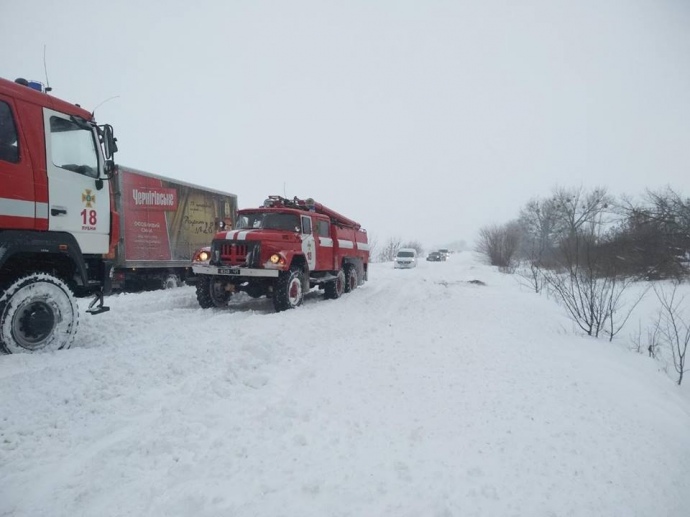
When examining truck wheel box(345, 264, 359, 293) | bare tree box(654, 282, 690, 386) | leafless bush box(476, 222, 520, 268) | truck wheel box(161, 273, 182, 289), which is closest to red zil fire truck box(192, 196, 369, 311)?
truck wheel box(345, 264, 359, 293)

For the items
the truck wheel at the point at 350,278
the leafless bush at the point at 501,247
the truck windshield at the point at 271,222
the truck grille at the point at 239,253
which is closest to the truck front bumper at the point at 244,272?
the truck grille at the point at 239,253

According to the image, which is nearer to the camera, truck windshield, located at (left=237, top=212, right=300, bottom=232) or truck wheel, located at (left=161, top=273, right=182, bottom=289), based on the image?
truck windshield, located at (left=237, top=212, right=300, bottom=232)

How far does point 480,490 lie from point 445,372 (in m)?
2.10

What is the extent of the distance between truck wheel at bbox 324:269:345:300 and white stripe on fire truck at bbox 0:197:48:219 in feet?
22.7

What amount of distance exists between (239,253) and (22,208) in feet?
12.8

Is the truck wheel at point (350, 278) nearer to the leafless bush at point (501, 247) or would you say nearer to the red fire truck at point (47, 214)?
the red fire truck at point (47, 214)

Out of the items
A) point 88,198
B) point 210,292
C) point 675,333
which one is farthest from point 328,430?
point 675,333

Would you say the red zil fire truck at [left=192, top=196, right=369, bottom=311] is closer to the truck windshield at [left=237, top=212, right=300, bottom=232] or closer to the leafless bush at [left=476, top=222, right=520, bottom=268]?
the truck windshield at [left=237, top=212, right=300, bottom=232]

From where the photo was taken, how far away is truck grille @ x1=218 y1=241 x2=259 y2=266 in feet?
25.2

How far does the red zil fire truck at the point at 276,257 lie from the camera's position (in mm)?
7688

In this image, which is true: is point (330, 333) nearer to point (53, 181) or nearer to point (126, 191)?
point (53, 181)

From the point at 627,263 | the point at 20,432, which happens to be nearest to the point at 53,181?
the point at 20,432

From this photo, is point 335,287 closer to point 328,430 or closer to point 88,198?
point 88,198

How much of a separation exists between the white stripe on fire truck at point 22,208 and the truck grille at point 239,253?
3606 millimetres
